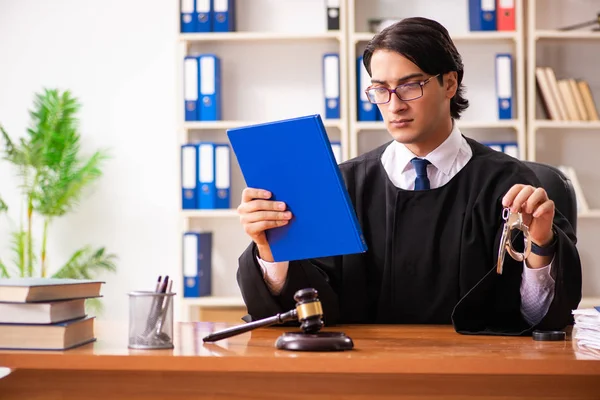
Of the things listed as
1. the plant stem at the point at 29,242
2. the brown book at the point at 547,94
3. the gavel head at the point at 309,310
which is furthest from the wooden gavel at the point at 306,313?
the plant stem at the point at 29,242

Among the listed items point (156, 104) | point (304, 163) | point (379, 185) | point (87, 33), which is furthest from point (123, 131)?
point (304, 163)

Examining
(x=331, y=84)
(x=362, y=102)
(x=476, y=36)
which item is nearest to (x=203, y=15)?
(x=331, y=84)

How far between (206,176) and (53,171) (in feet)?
3.00

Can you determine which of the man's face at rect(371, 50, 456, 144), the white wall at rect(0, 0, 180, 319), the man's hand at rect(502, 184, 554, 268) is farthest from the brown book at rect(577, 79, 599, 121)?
the man's hand at rect(502, 184, 554, 268)

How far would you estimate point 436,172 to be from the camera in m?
2.06

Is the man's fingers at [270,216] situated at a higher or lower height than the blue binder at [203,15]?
lower

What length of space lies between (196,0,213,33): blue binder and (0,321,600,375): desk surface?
9.55ft

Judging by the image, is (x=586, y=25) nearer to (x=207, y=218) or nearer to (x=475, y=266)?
(x=207, y=218)

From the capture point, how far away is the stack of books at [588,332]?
1438 mm

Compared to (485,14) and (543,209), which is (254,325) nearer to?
(543,209)

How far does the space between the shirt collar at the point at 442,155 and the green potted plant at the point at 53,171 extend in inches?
104

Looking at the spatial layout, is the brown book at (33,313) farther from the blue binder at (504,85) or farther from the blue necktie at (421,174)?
the blue binder at (504,85)

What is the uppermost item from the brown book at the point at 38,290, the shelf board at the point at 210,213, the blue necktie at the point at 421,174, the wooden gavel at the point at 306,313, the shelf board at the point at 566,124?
the shelf board at the point at 566,124

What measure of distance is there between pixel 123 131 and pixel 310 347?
11.3 ft
